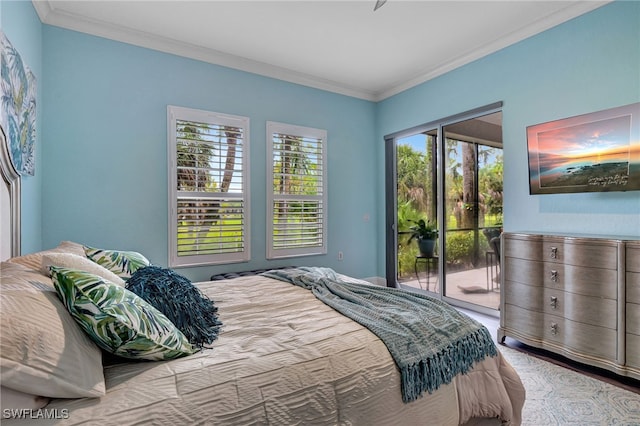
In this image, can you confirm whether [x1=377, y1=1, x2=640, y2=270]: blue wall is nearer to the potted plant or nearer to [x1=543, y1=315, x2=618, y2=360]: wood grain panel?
[x1=543, y1=315, x2=618, y2=360]: wood grain panel

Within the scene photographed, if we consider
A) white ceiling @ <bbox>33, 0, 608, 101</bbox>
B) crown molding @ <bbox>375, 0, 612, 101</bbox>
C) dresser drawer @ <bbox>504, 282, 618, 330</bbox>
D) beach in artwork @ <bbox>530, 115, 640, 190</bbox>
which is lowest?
dresser drawer @ <bbox>504, 282, 618, 330</bbox>

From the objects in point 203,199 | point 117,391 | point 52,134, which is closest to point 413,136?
point 203,199

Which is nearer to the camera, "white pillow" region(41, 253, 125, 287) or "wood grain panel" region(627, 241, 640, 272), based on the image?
"white pillow" region(41, 253, 125, 287)

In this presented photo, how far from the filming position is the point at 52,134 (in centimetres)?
280

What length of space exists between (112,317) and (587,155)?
322 cm

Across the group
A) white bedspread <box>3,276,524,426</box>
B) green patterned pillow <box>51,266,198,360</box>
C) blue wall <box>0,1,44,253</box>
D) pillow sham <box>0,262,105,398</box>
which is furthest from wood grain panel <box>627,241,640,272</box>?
blue wall <box>0,1,44,253</box>

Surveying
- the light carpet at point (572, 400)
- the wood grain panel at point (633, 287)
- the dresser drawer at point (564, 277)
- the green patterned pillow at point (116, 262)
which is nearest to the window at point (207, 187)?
the green patterned pillow at point (116, 262)

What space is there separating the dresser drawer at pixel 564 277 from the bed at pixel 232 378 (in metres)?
1.17

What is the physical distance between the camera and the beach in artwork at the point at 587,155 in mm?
2338

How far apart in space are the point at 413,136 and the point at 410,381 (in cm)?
368

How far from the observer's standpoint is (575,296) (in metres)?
2.32

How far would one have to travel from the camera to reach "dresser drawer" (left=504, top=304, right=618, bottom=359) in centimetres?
218

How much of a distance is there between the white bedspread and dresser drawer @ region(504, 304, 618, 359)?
1120mm

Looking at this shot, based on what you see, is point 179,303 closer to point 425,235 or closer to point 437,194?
point 437,194
